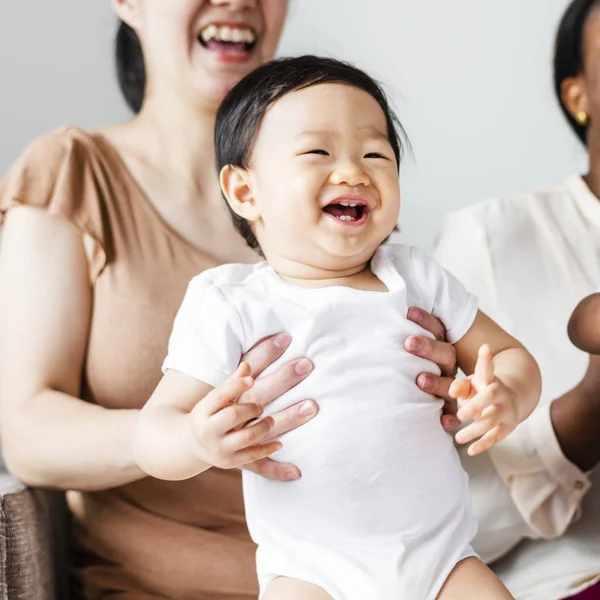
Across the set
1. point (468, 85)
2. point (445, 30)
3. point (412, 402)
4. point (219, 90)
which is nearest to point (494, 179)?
point (468, 85)

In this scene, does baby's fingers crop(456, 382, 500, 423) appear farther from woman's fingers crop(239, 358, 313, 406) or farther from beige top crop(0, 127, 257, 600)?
beige top crop(0, 127, 257, 600)

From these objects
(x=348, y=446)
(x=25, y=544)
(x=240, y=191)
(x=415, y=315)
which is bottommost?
(x=25, y=544)

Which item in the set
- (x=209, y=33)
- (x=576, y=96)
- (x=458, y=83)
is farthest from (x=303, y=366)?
(x=458, y=83)

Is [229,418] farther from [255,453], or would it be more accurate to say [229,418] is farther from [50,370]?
[50,370]

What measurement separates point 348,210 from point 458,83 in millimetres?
1246

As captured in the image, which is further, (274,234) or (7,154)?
(7,154)

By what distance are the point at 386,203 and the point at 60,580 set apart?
817mm

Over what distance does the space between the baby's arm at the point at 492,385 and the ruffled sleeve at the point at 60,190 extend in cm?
55

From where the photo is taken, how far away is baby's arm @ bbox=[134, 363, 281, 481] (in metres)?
0.89

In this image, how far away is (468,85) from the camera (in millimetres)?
2193

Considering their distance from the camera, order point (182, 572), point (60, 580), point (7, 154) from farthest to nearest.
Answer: point (7, 154) < point (60, 580) < point (182, 572)

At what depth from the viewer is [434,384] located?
1049 mm

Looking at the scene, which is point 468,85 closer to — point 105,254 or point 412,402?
point 105,254

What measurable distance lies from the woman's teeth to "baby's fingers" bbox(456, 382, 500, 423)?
76cm
